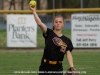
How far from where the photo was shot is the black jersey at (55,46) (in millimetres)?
6320

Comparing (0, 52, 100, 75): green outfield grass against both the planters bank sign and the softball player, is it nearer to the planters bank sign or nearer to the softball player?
the planters bank sign

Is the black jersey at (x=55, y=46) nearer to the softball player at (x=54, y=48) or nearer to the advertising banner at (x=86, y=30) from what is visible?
the softball player at (x=54, y=48)

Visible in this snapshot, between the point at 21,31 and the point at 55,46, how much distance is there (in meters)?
10.6

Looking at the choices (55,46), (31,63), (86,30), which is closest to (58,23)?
(55,46)

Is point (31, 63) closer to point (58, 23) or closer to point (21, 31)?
point (21, 31)

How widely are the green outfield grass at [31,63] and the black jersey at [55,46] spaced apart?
13.9 feet

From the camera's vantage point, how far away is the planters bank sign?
1677cm

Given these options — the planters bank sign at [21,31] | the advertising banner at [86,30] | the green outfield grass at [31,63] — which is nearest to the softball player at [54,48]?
the green outfield grass at [31,63]

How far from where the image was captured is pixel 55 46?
6344 mm

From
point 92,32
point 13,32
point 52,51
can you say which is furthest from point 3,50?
point 52,51

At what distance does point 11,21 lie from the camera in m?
17.1

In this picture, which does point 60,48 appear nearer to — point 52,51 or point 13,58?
point 52,51

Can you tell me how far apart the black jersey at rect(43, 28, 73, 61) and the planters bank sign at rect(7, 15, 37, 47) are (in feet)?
33.9

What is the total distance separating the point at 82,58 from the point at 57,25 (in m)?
7.52
